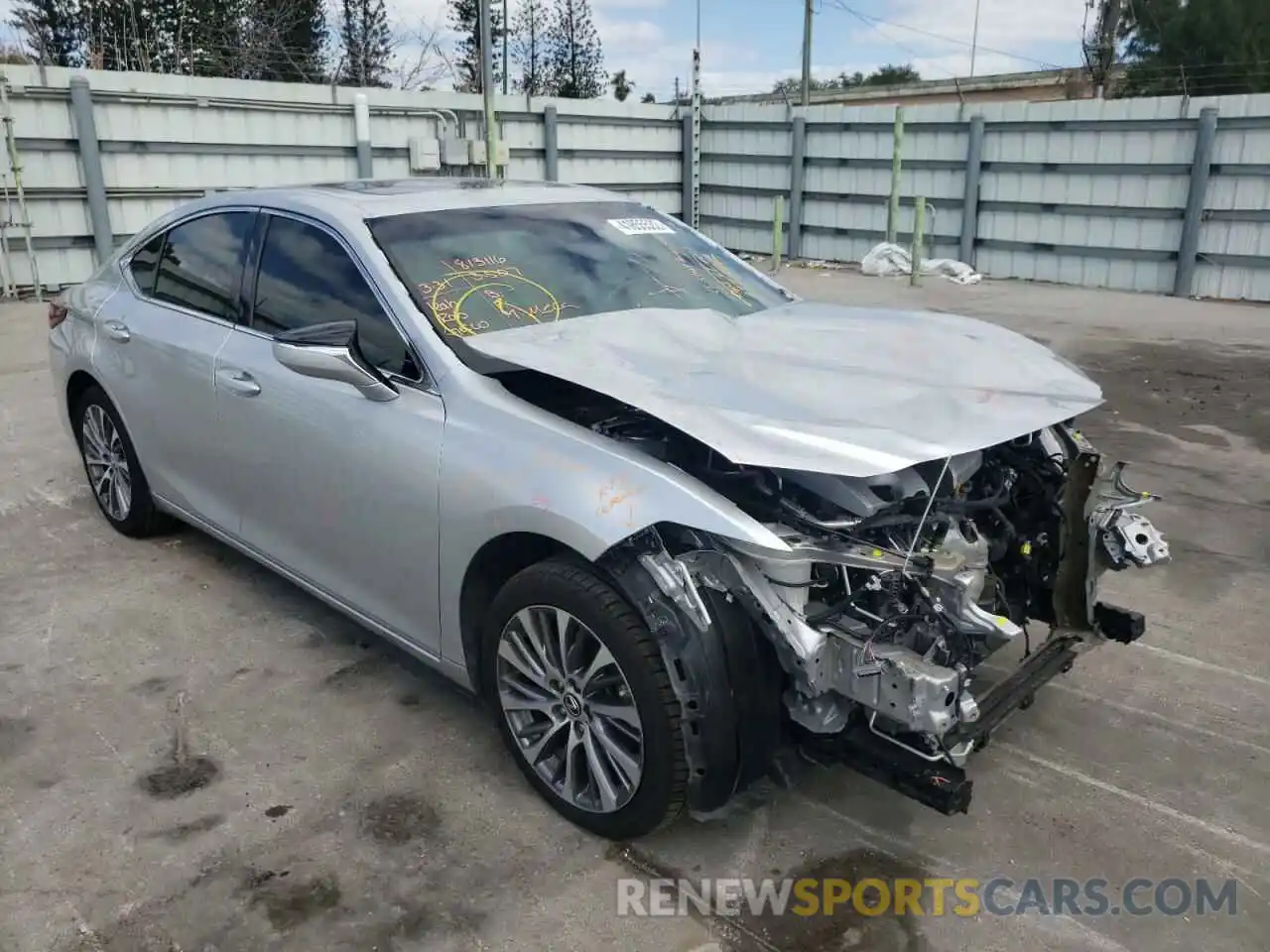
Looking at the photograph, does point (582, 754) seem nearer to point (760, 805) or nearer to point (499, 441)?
point (760, 805)

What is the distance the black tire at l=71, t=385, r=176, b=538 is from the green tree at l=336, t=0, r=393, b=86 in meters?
16.5

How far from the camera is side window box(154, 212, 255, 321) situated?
3891 mm

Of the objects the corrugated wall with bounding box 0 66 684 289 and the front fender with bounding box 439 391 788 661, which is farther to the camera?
the corrugated wall with bounding box 0 66 684 289

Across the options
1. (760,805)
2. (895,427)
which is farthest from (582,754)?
(895,427)

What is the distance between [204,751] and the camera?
3.20 meters

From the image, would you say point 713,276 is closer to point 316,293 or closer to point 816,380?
point 816,380

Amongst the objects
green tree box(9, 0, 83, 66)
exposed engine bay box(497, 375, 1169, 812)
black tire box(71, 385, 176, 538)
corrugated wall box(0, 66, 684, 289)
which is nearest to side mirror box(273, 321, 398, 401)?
exposed engine bay box(497, 375, 1169, 812)

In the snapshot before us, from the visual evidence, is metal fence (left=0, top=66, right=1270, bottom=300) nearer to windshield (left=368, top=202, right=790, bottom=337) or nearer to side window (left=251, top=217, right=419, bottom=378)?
side window (left=251, top=217, right=419, bottom=378)

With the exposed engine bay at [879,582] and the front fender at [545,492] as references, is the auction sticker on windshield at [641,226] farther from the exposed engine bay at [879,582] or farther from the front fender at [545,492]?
the front fender at [545,492]

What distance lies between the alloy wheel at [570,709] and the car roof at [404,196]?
161 cm

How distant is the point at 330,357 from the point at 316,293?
1.94 feet

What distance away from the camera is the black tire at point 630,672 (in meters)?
2.48

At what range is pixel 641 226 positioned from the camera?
13.3 ft

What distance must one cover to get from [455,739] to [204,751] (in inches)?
30.2
